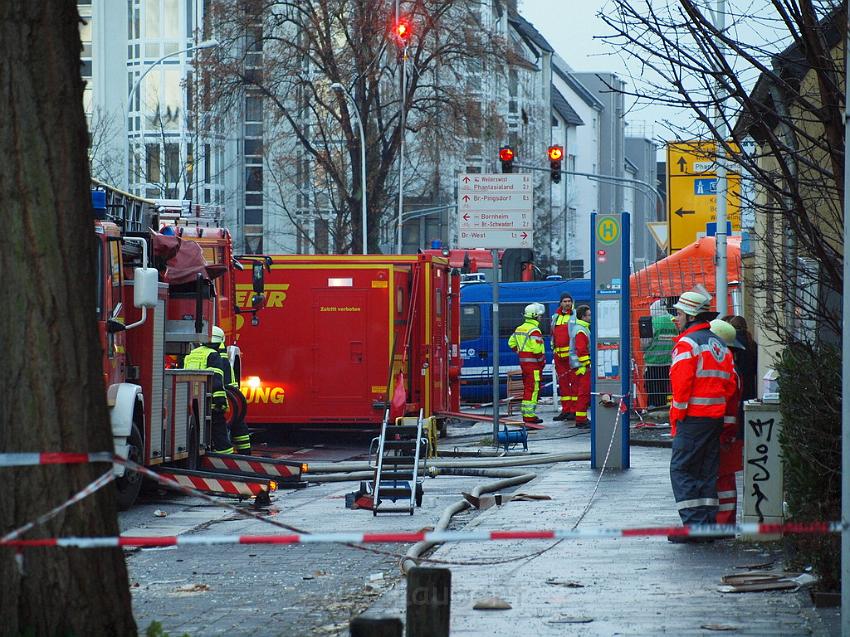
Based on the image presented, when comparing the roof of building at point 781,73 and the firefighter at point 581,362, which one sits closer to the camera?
the roof of building at point 781,73

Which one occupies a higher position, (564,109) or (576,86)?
(576,86)

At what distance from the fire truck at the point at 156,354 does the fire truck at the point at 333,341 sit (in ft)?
16.9

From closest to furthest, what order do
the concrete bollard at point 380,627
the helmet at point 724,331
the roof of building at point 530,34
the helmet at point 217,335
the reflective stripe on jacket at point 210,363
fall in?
1. the concrete bollard at point 380,627
2. the helmet at point 724,331
3. the reflective stripe on jacket at point 210,363
4. the helmet at point 217,335
5. the roof of building at point 530,34

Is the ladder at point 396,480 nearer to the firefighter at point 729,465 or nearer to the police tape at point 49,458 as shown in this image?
the firefighter at point 729,465

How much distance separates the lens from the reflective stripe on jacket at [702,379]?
10.5m

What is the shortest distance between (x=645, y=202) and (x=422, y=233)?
103ft

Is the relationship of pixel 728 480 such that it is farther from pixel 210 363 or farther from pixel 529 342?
pixel 529 342

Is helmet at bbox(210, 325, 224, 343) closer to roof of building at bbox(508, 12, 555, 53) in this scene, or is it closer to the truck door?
the truck door

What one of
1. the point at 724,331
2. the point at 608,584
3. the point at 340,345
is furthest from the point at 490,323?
the point at 608,584

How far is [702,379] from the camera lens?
10586 mm

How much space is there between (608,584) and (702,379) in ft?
7.84

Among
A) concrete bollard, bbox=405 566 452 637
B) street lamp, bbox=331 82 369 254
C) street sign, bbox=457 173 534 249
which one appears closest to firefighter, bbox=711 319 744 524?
concrete bollard, bbox=405 566 452 637

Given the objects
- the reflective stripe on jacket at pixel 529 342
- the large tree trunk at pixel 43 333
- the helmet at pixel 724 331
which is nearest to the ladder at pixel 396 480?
the helmet at pixel 724 331

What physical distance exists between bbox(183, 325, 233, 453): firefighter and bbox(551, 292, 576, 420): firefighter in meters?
8.49
